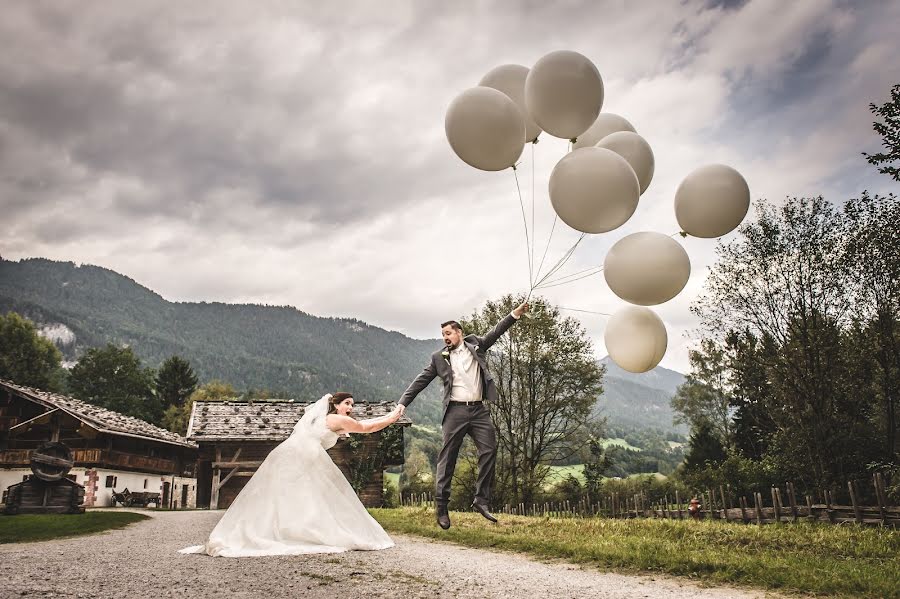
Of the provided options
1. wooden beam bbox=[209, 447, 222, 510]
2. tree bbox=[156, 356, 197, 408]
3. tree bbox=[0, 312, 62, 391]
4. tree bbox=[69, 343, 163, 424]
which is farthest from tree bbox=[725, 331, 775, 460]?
tree bbox=[69, 343, 163, 424]

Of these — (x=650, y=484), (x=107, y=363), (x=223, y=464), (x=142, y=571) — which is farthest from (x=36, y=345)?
(x=142, y=571)

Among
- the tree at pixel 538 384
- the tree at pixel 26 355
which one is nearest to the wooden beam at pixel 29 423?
the tree at pixel 538 384

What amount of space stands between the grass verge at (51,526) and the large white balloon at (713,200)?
11.6 metres

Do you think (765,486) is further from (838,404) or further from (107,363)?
(107,363)

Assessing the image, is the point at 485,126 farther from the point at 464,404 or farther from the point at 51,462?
the point at 51,462

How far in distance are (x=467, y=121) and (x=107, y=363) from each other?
65280 millimetres

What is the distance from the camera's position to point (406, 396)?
5.45m

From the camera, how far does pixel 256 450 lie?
24828 millimetres

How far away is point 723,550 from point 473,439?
3529 millimetres

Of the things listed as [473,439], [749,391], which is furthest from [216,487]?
[749,391]

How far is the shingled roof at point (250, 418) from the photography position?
2411 centimetres

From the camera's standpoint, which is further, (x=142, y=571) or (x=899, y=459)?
(x=899, y=459)

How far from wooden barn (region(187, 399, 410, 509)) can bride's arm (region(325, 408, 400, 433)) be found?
17242 mm

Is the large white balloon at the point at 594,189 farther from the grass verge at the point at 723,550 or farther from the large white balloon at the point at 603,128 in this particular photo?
the grass verge at the point at 723,550
